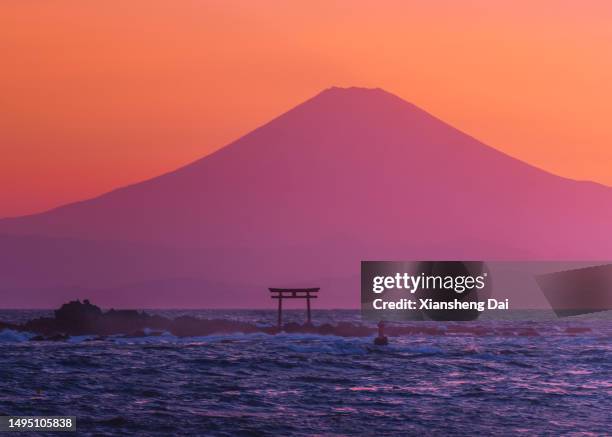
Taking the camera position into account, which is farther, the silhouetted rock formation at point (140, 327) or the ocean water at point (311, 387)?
the silhouetted rock formation at point (140, 327)

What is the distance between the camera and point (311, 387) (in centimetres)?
5041

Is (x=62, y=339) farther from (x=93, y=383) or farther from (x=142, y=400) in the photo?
(x=142, y=400)

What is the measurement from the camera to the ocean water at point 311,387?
1513 inches

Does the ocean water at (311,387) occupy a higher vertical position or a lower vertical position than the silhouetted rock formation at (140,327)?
lower

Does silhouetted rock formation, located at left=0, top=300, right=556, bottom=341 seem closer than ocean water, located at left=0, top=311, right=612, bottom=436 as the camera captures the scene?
No

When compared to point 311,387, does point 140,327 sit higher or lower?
higher

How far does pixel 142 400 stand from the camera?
44.5m

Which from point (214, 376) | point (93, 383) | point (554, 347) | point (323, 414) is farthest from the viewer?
point (554, 347)

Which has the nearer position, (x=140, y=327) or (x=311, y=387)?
(x=311, y=387)

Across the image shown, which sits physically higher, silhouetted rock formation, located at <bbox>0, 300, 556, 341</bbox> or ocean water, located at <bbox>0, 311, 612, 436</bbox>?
silhouetted rock formation, located at <bbox>0, 300, 556, 341</bbox>

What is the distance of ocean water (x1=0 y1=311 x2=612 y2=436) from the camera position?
1513 inches

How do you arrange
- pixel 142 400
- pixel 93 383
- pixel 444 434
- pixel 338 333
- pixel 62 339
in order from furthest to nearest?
pixel 338 333 < pixel 62 339 < pixel 93 383 < pixel 142 400 < pixel 444 434

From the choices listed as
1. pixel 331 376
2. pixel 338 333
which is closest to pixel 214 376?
pixel 331 376

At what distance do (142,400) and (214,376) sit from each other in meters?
10.6
